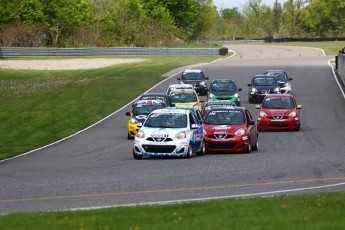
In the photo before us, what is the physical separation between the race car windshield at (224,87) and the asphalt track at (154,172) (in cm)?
812

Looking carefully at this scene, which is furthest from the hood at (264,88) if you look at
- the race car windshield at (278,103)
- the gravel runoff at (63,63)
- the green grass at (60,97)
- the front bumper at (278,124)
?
the gravel runoff at (63,63)

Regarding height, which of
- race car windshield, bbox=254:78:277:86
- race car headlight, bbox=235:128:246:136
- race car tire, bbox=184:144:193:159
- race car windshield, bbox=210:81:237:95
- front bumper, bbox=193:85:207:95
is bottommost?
front bumper, bbox=193:85:207:95

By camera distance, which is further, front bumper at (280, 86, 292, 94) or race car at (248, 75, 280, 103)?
front bumper at (280, 86, 292, 94)

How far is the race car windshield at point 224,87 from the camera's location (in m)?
44.3

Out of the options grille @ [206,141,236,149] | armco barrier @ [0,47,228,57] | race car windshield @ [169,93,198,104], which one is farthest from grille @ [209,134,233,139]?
armco barrier @ [0,47,228,57]

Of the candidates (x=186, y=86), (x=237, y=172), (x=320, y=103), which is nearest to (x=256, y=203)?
(x=237, y=172)

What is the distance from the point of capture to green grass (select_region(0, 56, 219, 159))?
34438 mm

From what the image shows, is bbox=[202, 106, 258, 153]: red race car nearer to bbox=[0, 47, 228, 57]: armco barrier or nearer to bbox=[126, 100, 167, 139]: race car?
bbox=[126, 100, 167, 139]: race car

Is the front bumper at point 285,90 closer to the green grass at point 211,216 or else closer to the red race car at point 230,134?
the red race car at point 230,134

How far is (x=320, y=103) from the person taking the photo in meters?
45.7

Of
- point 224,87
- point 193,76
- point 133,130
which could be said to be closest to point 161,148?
point 133,130

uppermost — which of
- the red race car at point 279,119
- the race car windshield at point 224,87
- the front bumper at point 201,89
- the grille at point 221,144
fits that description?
the grille at point 221,144

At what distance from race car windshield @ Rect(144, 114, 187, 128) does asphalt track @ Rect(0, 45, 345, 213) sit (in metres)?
1.17

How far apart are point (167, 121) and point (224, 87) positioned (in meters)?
19.3
